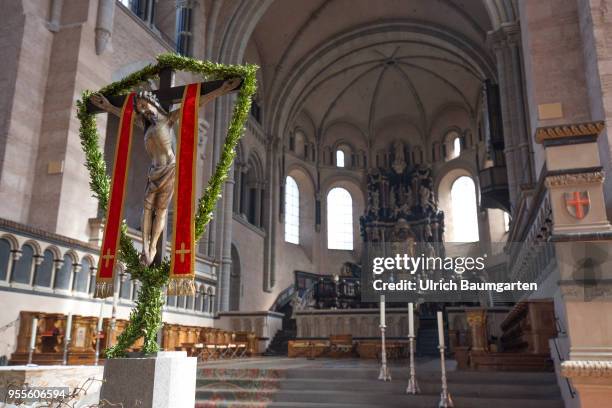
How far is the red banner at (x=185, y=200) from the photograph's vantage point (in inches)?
171

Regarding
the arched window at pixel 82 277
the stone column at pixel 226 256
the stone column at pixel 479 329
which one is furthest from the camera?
the stone column at pixel 226 256

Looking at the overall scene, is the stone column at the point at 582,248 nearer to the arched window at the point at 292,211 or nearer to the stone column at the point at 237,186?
the stone column at the point at 237,186

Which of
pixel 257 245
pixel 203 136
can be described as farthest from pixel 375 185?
pixel 203 136

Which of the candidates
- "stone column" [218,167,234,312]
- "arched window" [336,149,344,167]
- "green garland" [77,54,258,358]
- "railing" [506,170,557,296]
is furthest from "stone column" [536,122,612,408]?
"arched window" [336,149,344,167]

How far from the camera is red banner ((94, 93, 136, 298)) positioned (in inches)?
181

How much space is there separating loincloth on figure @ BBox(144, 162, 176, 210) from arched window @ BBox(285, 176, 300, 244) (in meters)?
22.5

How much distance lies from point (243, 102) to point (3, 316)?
6.28 metres

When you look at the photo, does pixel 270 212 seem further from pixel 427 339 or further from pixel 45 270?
pixel 45 270

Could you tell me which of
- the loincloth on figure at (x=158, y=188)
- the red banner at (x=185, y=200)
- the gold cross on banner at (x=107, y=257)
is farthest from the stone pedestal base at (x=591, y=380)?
the gold cross on banner at (x=107, y=257)

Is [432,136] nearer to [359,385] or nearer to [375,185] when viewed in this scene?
[375,185]

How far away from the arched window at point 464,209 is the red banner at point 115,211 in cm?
2458

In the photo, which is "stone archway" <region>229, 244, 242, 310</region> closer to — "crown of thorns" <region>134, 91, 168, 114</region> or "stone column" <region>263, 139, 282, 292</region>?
"stone column" <region>263, 139, 282, 292</region>

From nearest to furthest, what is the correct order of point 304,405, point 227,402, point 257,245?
point 304,405 → point 227,402 → point 257,245

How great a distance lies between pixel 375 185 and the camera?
2886 cm
